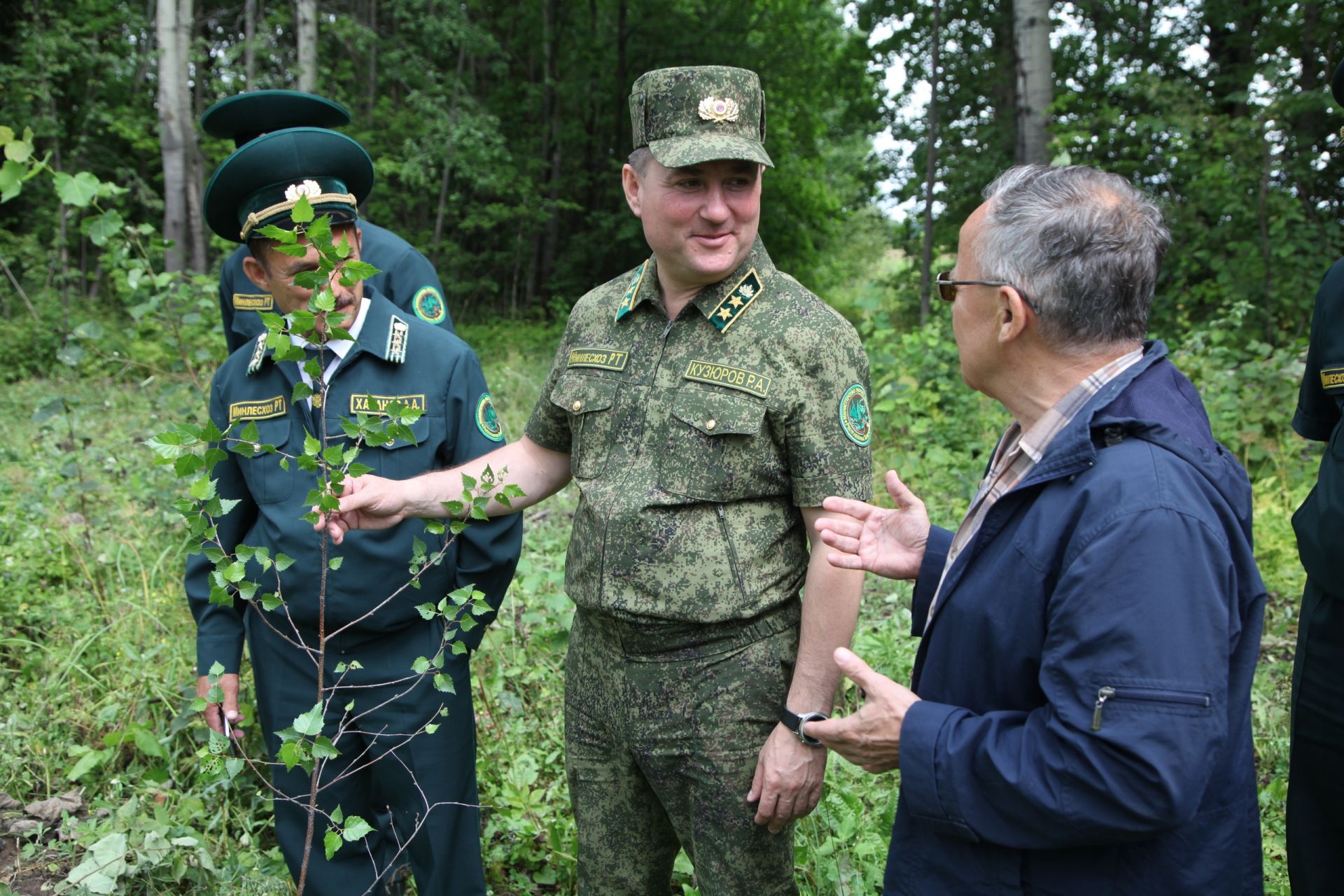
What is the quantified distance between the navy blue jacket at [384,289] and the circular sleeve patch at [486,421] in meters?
1.25

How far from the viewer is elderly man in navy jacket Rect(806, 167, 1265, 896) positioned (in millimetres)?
1251

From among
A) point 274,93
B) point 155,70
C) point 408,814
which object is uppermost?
point 155,70

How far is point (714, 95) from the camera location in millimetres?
2102

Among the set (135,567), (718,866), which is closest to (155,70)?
(135,567)

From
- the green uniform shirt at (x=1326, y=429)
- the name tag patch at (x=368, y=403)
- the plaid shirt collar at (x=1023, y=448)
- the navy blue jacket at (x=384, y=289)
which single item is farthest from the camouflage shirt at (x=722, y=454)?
the navy blue jacket at (x=384, y=289)

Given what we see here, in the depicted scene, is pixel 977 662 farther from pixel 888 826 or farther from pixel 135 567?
pixel 135 567

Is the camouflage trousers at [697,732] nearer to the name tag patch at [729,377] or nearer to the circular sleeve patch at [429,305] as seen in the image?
the name tag patch at [729,377]

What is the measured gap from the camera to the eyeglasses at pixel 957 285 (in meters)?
1.42

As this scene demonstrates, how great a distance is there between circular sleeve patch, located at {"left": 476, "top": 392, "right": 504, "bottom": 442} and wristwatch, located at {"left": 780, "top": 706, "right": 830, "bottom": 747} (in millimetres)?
1006

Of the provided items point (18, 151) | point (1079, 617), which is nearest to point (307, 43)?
point (18, 151)

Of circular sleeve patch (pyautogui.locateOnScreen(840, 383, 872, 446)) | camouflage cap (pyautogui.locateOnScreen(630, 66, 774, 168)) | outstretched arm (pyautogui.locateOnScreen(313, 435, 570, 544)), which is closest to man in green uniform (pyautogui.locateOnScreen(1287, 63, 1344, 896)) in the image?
circular sleeve patch (pyautogui.locateOnScreen(840, 383, 872, 446))

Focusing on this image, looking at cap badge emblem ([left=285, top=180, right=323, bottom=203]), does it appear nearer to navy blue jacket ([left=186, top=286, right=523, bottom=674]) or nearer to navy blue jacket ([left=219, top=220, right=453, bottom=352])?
navy blue jacket ([left=186, top=286, right=523, bottom=674])

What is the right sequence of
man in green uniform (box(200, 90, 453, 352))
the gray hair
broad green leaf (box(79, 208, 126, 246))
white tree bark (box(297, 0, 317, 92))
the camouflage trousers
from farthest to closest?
white tree bark (box(297, 0, 317, 92)) → man in green uniform (box(200, 90, 453, 352)) → broad green leaf (box(79, 208, 126, 246)) → the camouflage trousers → the gray hair

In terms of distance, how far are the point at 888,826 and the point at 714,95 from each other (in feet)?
6.95
